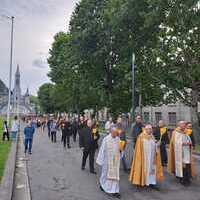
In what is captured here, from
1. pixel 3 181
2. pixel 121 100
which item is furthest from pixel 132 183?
→ pixel 121 100

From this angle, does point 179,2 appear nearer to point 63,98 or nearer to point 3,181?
point 3,181

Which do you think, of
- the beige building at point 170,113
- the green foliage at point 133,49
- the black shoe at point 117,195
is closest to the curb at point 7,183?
the black shoe at point 117,195

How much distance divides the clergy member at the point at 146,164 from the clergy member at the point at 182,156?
3.01 ft

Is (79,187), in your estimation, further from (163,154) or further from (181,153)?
(163,154)

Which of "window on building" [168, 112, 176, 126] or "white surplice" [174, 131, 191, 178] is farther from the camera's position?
"window on building" [168, 112, 176, 126]

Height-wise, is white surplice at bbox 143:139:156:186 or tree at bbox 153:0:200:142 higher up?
tree at bbox 153:0:200:142

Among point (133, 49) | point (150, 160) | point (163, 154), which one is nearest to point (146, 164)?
point (150, 160)

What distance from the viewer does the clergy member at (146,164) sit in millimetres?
9398

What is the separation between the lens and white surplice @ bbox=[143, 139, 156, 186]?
9430 mm

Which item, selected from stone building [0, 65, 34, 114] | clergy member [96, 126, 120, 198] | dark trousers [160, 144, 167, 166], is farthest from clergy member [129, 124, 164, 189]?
stone building [0, 65, 34, 114]

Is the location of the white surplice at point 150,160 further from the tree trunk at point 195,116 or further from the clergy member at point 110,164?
the tree trunk at point 195,116

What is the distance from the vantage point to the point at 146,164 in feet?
30.9

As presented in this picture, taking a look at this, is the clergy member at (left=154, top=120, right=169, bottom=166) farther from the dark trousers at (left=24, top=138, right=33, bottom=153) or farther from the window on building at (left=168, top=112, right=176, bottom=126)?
the window on building at (left=168, top=112, right=176, bottom=126)

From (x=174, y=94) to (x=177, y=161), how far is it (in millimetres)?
14590
